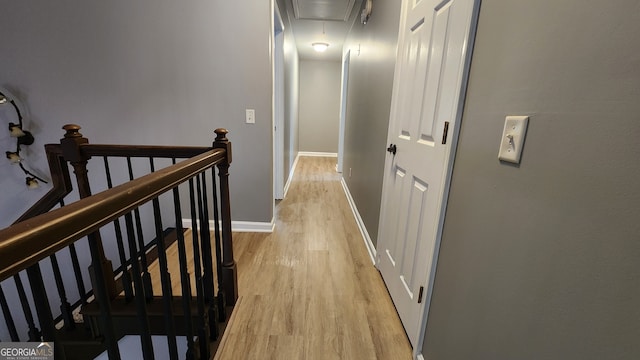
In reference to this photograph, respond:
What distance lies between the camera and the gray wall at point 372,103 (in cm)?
191

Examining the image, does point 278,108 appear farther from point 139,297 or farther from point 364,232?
point 139,297

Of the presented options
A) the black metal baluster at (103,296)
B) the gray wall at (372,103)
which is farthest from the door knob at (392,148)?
the black metal baluster at (103,296)

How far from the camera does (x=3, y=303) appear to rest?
4.21 feet

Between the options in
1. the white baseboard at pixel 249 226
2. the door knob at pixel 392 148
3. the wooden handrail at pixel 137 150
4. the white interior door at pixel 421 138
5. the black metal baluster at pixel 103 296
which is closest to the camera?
the black metal baluster at pixel 103 296

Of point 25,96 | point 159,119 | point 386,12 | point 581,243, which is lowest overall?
point 581,243

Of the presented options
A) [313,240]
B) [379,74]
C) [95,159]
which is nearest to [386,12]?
[379,74]

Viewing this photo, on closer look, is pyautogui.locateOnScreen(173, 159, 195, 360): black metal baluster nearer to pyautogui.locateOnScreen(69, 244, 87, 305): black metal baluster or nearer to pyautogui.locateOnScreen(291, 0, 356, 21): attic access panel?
pyautogui.locateOnScreen(69, 244, 87, 305): black metal baluster

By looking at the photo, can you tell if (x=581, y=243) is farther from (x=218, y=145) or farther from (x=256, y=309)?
(x=256, y=309)

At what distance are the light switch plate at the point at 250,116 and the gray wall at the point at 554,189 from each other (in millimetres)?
1805

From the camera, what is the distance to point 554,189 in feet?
1.88

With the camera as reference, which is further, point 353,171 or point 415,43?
point 353,171

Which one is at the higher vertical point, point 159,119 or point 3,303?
point 159,119

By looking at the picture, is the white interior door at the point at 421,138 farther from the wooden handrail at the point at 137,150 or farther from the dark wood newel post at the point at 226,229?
the wooden handrail at the point at 137,150

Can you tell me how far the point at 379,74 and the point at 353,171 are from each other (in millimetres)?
1388
